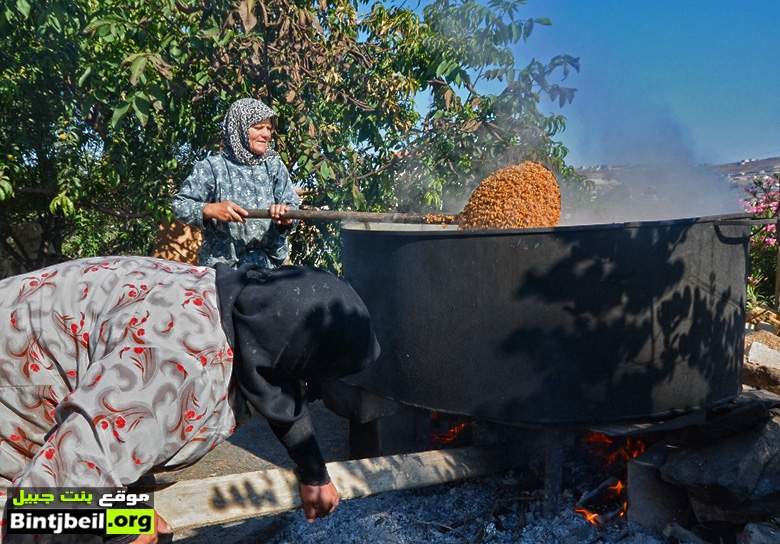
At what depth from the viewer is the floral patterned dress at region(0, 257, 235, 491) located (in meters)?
1.50

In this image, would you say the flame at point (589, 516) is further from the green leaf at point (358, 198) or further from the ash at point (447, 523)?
the green leaf at point (358, 198)

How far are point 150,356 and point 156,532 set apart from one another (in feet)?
2.47

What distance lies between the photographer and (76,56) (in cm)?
482

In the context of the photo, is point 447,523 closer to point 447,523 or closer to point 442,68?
point 447,523

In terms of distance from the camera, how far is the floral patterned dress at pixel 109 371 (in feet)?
4.93

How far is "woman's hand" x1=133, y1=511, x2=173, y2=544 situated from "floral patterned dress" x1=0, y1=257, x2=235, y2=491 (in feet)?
0.98

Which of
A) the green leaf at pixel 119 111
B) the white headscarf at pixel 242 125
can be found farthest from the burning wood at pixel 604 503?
the green leaf at pixel 119 111

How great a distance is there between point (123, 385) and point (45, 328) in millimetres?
368

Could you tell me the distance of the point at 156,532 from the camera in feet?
6.71

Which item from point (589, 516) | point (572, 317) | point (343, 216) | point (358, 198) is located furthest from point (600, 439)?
point (358, 198)

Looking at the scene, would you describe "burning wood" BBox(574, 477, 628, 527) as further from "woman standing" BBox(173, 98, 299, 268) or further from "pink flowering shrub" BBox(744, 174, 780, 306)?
"pink flowering shrub" BBox(744, 174, 780, 306)

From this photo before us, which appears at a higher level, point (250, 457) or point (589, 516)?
point (589, 516)

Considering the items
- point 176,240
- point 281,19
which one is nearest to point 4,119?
point 176,240

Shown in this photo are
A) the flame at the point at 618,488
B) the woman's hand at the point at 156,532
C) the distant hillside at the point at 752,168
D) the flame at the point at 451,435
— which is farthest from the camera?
the distant hillside at the point at 752,168
